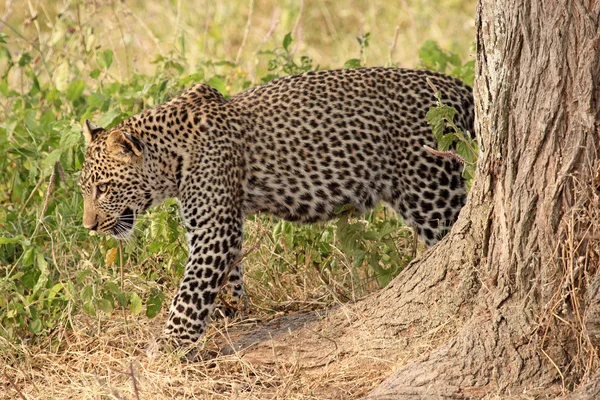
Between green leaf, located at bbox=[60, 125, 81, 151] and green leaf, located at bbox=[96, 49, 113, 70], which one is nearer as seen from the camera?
green leaf, located at bbox=[60, 125, 81, 151]

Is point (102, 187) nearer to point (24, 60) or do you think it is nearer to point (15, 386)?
point (15, 386)

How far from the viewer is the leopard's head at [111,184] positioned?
6.30 metres

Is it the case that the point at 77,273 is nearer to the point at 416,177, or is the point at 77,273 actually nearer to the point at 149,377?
the point at 149,377

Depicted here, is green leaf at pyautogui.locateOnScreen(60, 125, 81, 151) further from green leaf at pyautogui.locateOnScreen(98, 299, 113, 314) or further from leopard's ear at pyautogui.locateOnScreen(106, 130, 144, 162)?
green leaf at pyautogui.locateOnScreen(98, 299, 113, 314)

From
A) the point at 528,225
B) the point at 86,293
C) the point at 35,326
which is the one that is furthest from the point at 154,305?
the point at 528,225

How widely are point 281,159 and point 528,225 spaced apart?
2178 millimetres

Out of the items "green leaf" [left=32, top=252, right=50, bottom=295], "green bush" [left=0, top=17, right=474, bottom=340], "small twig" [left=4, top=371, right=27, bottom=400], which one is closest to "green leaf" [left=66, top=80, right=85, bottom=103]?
"green bush" [left=0, top=17, right=474, bottom=340]

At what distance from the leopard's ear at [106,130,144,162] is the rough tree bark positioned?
2.08 m

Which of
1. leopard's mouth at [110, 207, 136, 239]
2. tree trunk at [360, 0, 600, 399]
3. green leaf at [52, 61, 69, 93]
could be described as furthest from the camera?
green leaf at [52, 61, 69, 93]

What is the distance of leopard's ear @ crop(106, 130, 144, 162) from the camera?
6195 mm

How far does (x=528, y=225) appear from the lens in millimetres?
4820

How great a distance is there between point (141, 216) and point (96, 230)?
0.50 meters

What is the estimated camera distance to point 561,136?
4.66 m

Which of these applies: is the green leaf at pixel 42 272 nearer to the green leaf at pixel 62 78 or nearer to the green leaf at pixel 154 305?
the green leaf at pixel 154 305
